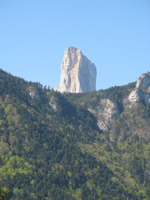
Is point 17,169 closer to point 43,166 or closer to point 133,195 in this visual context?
point 43,166

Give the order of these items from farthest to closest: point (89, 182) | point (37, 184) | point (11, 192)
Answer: point (89, 182) → point (37, 184) → point (11, 192)

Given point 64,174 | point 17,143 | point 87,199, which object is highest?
point 17,143

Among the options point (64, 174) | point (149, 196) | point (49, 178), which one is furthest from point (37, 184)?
point (149, 196)

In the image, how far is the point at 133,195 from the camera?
632 feet

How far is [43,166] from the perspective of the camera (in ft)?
627

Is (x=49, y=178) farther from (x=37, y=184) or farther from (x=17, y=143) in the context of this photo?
(x=17, y=143)

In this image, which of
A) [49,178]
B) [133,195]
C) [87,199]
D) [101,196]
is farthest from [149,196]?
[49,178]

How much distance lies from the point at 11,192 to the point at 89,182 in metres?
58.9

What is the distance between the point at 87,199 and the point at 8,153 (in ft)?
192

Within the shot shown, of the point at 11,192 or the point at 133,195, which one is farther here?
the point at 133,195

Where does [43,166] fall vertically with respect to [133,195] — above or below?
above

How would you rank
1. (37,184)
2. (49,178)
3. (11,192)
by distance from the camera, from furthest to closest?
(49,178) < (37,184) < (11,192)

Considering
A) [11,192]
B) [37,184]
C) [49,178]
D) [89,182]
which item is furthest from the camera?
[89,182]

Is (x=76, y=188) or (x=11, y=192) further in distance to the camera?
(x=76, y=188)
